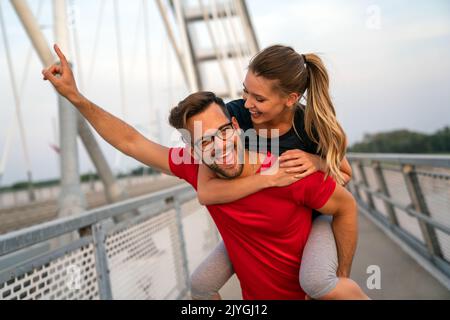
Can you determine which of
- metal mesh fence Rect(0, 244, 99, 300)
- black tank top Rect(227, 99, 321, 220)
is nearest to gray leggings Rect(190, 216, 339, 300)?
black tank top Rect(227, 99, 321, 220)

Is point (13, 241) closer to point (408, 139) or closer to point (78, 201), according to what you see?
point (78, 201)

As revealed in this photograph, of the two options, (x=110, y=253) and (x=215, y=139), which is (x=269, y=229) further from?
(x=110, y=253)

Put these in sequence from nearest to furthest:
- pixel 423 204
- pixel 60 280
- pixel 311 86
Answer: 1. pixel 311 86
2. pixel 60 280
3. pixel 423 204

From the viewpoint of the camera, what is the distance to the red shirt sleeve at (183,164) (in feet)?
6.23

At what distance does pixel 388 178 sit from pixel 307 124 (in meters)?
4.13

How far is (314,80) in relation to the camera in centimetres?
192

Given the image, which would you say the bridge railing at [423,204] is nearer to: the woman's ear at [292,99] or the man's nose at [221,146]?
the woman's ear at [292,99]

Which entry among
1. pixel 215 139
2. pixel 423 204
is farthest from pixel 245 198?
pixel 423 204

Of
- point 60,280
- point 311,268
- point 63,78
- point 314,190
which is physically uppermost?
point 63,78

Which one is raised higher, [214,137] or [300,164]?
[214,137]

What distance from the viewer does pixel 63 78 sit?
1.79 m

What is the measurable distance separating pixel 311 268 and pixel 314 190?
9.9 inches

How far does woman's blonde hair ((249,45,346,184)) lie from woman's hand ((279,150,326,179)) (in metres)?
0.06

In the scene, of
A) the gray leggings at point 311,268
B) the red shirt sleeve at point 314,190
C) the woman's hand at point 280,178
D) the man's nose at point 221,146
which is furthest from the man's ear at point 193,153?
the gray leggings at point 311,268
